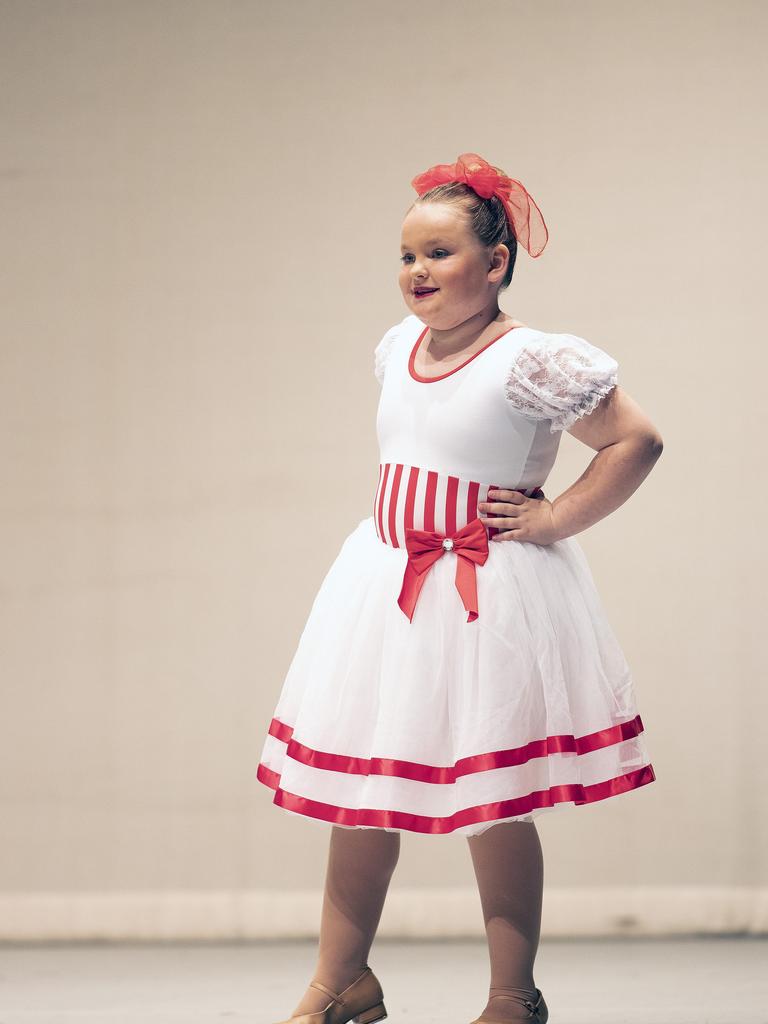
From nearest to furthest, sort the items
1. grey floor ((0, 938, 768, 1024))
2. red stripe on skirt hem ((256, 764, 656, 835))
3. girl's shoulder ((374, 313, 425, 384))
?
red stripe on skirt hem ((256, 764, 656, 835)) → girl's shoulder ((374, 313, 425, 384)) → grey floor ((0, 938, 768, 1024))

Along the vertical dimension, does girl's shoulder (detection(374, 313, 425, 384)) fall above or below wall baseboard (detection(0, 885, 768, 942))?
above

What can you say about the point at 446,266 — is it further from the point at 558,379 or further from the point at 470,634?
the point at 470,634

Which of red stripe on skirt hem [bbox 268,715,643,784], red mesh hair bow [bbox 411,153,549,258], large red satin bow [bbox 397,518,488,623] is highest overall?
red mesh hair bow [bbox 411,153,549,258]

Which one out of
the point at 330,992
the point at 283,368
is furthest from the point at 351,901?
the point at 283,368

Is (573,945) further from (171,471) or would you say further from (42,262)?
(42,262)

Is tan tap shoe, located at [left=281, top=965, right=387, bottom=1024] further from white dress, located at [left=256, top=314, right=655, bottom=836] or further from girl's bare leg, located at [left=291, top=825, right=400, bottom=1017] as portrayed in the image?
white dress, located at [left=256, top=314, right=655, bottom=836]

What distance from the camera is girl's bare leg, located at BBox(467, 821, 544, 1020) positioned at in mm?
1804

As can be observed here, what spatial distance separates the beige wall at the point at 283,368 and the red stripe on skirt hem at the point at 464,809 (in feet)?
2.99

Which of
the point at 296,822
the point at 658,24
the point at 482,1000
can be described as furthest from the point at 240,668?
the point at 658,24

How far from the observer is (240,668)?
271cm

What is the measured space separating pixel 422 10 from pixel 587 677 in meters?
1.52

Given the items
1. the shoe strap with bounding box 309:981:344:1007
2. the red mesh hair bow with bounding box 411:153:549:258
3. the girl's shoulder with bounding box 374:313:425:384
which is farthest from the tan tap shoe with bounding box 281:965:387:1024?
the red mesh hair bow with bounding box 411:153:549:258

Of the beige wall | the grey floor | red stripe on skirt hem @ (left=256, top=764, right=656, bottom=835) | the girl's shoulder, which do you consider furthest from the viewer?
the beige wall

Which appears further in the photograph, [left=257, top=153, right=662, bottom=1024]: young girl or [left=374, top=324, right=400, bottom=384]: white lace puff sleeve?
[left=374, top=324, right=400, bottom=384]: white lace puff sleeve
